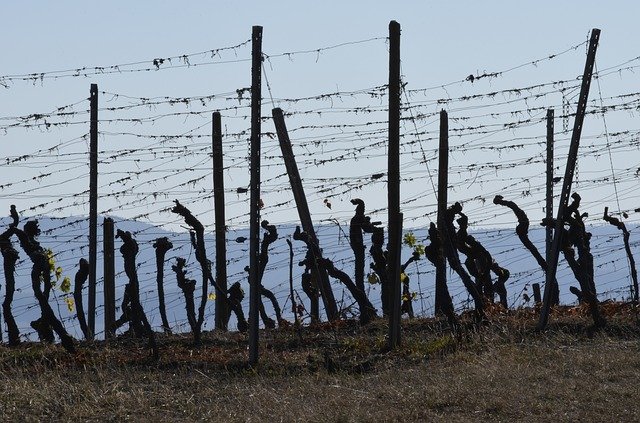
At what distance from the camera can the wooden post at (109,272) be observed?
23016mm

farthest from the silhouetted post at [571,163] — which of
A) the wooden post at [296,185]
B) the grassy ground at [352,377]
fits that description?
the wooden post at [296,185]

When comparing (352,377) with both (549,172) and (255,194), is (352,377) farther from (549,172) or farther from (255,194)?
(549,172)

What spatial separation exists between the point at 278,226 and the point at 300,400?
1050 cm

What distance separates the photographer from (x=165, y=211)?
24.6 meters

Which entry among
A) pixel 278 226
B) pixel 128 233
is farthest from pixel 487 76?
pixel 128 233

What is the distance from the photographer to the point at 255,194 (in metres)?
17.1

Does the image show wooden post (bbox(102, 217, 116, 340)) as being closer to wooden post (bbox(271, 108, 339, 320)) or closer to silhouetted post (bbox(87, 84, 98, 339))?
silhouetted post (bbox(87, 84, 98, 339))

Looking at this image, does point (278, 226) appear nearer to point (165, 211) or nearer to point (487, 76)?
point (165, 211)

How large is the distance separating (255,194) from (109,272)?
7.53 m

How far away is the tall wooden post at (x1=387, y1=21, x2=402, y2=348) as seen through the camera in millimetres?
17734

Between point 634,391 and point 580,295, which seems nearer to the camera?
point 634,391

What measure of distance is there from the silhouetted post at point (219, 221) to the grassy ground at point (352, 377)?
9.93 feet

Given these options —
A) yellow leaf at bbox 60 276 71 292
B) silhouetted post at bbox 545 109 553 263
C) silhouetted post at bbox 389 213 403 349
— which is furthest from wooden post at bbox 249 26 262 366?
silhouetted post at bbox 545 109 553 263

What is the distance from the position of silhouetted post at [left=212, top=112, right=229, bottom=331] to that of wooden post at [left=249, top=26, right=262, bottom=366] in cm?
563
